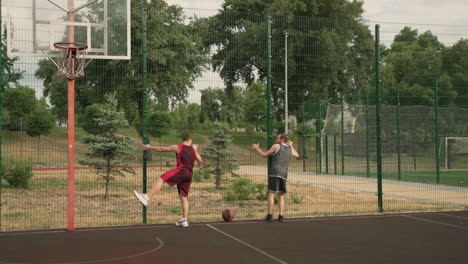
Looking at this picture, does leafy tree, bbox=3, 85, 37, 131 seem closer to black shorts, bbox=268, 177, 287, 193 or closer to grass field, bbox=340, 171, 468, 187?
black shorts, bbox=268, 177, 287, 193

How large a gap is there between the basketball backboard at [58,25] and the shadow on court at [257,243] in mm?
3358

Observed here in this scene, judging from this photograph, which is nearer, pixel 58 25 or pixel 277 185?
pixel 58 25

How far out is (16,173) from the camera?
1769cm

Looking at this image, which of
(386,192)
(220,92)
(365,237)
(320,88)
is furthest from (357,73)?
(365,237)

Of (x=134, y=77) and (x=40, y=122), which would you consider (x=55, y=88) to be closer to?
(x=40, y=122)

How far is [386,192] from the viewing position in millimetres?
17891

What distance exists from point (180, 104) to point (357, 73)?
20.0 meters

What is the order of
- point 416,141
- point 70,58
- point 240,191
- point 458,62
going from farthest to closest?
1. point 416,141
2. point 458,62
3. point 240,191
4. point 70,58

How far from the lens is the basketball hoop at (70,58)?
984 cm

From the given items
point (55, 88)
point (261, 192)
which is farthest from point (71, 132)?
point (261, 192)

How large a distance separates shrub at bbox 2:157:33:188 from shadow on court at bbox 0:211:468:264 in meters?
8.23

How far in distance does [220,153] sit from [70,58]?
9279 millimetres

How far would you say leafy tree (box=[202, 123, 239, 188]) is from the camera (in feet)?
60.4

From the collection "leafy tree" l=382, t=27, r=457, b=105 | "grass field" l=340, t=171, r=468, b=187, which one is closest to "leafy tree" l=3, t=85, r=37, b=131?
"grass field" l=340, t=171, r=468, b=187
